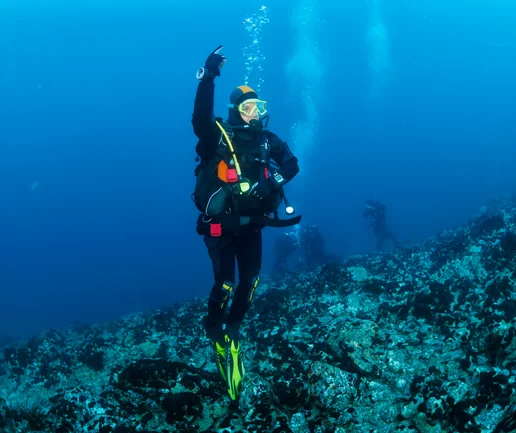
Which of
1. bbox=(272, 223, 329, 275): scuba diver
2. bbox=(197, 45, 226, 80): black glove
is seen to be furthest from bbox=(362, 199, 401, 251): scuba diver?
bbox=(197, 45, 226, 80): black glove

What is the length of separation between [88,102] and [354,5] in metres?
137

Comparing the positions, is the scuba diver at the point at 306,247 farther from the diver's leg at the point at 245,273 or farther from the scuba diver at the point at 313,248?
the diver's leg at the point at 245,273

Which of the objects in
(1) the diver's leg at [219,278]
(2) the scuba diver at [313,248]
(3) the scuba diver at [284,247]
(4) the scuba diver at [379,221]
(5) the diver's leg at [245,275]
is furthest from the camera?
(4) the scuba diver at [379,221]

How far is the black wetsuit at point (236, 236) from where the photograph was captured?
3.76 metres

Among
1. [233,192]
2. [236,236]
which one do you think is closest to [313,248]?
[236,236]

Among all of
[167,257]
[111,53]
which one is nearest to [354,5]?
[111,53]

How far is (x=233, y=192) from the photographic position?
3.85 m

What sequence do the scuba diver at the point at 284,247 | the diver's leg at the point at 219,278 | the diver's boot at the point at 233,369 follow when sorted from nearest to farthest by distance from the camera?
1. the diver's boot at the point at 233,369
2. the diver's leg at the point at 219,278
3. the scuba diver at the point at 284,247

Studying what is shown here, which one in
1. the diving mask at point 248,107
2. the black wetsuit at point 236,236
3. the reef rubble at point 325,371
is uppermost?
the diving mask at point 248,107

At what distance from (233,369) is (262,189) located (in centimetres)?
188

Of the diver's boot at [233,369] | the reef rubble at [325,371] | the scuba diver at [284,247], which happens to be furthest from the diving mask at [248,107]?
the scuba diver at [284,247]

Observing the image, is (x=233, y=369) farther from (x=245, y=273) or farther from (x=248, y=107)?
(x=248, y=107)

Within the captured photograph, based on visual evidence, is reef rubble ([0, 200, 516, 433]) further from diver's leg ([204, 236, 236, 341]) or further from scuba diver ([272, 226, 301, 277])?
scuba diver ([272, 226, 301, 277])

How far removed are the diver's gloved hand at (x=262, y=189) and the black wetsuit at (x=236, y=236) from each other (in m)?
0.06
